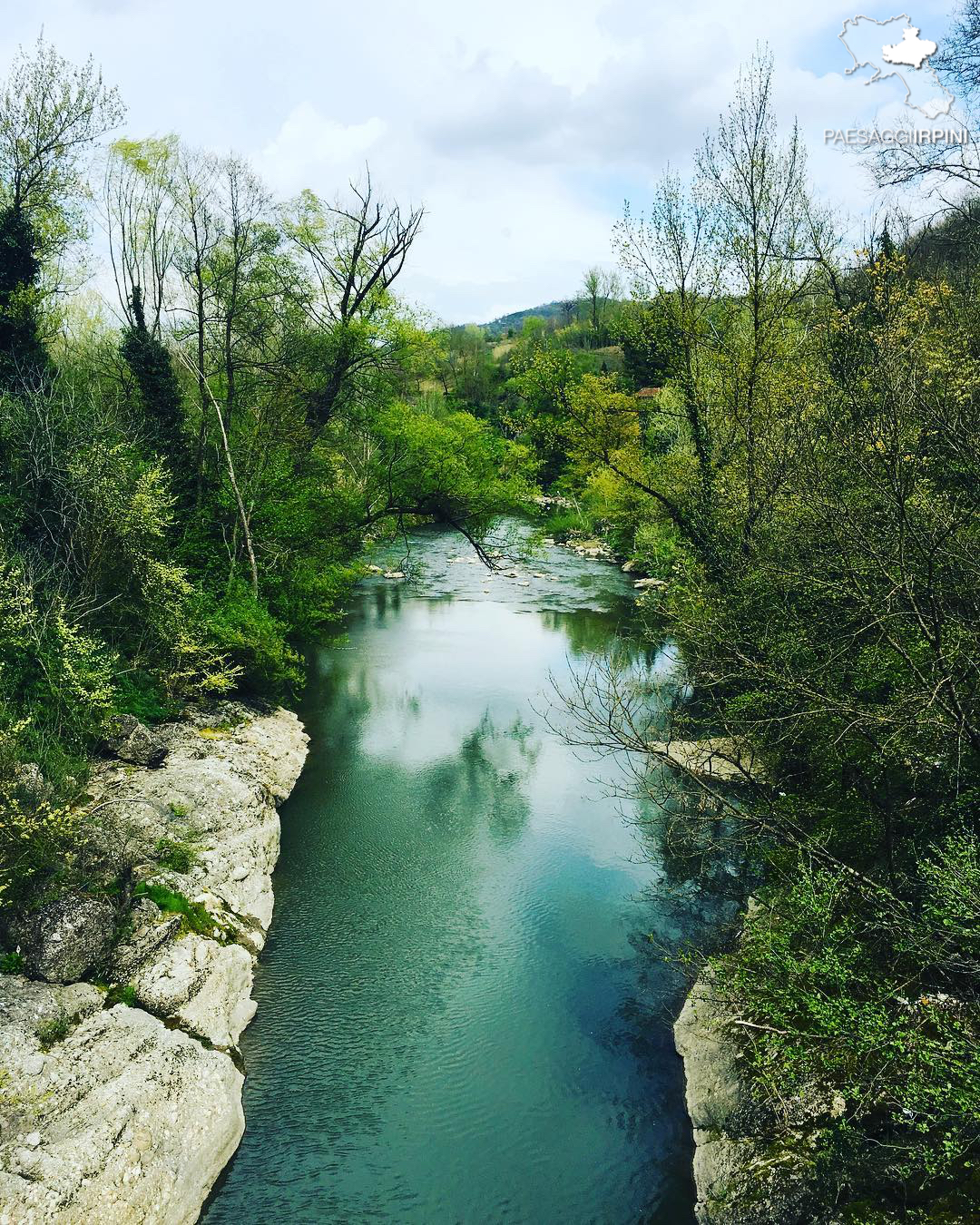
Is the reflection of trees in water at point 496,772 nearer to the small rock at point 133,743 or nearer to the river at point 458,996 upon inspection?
the river at point 458,996

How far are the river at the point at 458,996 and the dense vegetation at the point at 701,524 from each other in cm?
142

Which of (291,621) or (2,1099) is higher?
(291,621)

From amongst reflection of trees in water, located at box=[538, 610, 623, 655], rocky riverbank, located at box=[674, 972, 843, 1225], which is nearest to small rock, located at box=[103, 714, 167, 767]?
rocky riverbank, located at box=[674, 972, 843, 1225]

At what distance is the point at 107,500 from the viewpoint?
43.3ft

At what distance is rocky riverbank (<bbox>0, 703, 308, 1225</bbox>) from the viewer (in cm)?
655

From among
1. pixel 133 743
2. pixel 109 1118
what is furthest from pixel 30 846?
pixel 133 743

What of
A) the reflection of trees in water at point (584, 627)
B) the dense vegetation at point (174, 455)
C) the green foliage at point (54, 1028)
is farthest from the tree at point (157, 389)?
the green foliage at point (54, 1028)

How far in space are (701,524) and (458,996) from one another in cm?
828

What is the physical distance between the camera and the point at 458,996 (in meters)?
9.93

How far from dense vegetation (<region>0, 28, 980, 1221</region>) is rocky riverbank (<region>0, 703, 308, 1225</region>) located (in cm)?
93

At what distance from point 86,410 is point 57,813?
8993mm

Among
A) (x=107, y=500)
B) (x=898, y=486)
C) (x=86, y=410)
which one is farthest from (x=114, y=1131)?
(x=86, y=410)

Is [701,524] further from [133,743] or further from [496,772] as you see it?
[133,743]

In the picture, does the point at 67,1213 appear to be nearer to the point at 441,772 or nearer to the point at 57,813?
the point at 57,813
